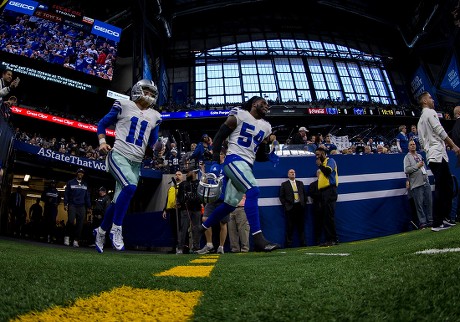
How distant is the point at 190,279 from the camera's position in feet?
7.67

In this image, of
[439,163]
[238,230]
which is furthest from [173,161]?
[439,163]

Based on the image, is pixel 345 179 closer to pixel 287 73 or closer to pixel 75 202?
pixel 75 202

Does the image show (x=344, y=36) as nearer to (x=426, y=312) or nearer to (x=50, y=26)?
(x=50, y=26)

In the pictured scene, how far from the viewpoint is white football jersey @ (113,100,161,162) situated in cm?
477

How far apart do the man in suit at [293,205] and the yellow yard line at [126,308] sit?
A: 20.8 feet

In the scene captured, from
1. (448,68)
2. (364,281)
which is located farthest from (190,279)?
(448,68)

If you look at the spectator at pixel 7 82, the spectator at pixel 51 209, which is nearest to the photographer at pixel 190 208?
the spectator at pixel 7 82

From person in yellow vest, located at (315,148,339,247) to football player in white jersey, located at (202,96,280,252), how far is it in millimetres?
3448

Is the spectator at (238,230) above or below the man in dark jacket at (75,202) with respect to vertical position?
below

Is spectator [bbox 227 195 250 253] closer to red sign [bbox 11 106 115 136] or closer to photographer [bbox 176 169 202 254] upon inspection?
photographer [bbox 176 169 202 254]

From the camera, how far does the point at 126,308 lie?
141 cm

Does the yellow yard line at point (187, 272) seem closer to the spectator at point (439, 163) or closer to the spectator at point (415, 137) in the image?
the spectator at point (439, 163)

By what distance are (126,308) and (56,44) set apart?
84.8 ft

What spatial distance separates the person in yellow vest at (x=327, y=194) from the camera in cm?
745
